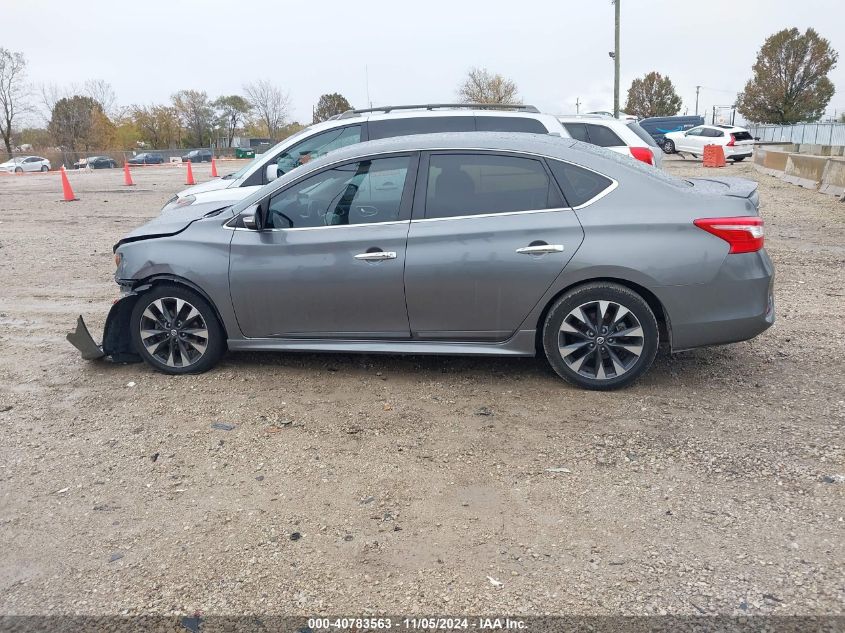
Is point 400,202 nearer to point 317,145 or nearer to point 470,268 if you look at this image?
point 470,268

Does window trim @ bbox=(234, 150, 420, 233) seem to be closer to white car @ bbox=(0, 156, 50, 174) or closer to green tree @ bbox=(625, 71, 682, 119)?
white car @ bbox=(0, 156, 50, 174)

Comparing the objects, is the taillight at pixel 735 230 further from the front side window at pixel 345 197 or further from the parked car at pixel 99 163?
the parked car at pixel 99 163

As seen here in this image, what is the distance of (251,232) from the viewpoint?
4.88m

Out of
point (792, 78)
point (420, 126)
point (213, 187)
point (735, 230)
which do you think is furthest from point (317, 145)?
point (792, 78)

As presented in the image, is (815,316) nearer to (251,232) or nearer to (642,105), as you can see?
(251,232)

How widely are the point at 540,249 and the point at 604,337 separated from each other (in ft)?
2.40

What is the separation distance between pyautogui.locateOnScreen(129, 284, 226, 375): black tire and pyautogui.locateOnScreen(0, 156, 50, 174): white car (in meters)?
46.3

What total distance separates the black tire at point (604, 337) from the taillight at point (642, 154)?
5.15 metres

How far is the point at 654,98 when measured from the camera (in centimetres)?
8800

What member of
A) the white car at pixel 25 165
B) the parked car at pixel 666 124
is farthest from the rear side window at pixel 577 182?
the white car at pixel 25 165

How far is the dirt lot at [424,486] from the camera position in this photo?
2750 mm

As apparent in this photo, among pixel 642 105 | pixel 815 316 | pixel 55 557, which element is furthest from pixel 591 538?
pixel 642 105

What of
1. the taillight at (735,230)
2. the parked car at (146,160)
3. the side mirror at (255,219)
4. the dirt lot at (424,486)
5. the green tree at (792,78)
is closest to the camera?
the dirt lot at (424,486)

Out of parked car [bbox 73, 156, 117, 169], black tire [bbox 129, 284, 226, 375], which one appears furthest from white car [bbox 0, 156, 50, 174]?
black tire [bbox 129, 284, 226, 375]
